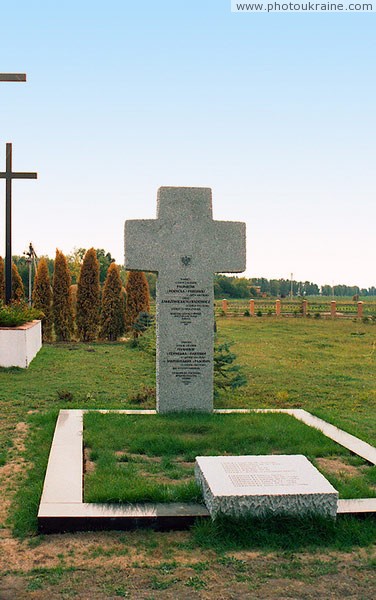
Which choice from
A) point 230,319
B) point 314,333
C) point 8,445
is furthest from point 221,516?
point 230,319

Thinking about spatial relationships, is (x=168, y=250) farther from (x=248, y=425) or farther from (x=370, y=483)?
(x=370, y=483)

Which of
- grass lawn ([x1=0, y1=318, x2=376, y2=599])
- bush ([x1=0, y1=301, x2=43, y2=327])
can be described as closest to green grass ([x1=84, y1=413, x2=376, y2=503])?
grass lawn ([x1=0, y1=318, x2=376, y2=599])

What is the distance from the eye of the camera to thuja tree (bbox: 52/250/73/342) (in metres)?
21.2

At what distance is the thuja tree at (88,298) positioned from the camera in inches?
842

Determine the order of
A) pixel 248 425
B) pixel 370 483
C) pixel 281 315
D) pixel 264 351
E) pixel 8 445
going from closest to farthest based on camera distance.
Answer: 1. pixel 370 483
2. pixel 8 445
3. pixel 248 425
4. pixel 264 351
5. pixel 281 315

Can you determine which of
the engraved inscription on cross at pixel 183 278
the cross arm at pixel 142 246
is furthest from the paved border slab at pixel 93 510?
the cross arm at pixel 142 246

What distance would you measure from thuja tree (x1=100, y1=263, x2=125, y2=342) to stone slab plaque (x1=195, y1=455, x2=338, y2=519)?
16767 millimetres

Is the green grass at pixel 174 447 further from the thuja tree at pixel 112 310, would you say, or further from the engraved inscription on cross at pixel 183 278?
the thuja tree at pixel 112 310

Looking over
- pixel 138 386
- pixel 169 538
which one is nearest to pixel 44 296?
pixel 138 386

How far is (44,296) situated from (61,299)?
1.82 feet

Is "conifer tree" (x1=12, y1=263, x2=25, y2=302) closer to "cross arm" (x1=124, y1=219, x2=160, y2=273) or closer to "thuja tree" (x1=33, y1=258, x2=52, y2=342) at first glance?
"thuja tree" (x1=33, y1=258, x2=52, y2=342)

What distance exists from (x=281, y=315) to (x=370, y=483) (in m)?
30.9

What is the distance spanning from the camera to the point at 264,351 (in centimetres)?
1816

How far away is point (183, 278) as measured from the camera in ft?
25.8
